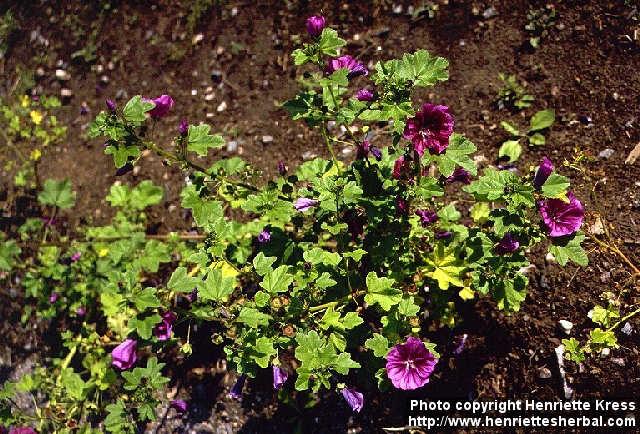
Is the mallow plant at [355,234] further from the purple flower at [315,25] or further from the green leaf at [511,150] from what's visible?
the green leaf at [511,150]

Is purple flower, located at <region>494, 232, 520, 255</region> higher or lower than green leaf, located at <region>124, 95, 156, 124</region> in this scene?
lower

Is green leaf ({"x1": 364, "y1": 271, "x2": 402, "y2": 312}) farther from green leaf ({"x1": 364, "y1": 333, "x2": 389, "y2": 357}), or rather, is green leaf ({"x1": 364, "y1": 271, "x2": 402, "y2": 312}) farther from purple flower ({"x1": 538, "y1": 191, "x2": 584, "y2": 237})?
purple flower ({"x1": 538, "y1": 191, "x2": 584, "y2": 237})

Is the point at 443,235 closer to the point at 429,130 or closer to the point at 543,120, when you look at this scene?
the point at 429,130

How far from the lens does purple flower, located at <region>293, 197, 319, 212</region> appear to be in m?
2.59

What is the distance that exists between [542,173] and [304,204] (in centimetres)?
106

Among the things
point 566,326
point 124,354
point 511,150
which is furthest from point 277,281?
point 511,150

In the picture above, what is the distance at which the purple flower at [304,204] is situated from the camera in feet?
8.48

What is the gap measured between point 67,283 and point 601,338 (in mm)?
3432

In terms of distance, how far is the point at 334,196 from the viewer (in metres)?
2.46

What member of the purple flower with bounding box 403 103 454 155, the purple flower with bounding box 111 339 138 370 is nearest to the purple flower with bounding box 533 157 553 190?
the purple flower with bounding box 403 103 454 155

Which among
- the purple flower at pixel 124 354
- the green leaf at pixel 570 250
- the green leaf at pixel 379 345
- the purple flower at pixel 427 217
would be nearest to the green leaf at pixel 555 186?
the green leaf at pixel 570 250

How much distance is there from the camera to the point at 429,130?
2.26 meters

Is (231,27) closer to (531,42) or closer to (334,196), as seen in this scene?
(531,42)

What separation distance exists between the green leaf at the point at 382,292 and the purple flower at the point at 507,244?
51 cm
